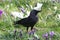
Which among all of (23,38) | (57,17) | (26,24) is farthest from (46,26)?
(23,38)

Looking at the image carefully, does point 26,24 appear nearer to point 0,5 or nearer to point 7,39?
point 7,39

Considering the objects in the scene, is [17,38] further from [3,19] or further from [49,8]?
[49,8]

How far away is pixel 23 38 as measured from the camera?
11.8 ft

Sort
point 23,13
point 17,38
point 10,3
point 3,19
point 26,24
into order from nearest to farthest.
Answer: point 17,38 < point 26,24 < point 3,19 < point 23,13 < point 10,3

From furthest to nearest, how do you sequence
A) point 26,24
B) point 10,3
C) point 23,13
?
point 10,3, point 23,13, point 26,24

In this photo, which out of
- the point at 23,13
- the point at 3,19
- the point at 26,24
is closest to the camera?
the point at 26,24

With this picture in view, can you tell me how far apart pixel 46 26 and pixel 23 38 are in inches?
45.6

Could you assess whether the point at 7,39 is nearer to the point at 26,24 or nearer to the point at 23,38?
the point at 23,38

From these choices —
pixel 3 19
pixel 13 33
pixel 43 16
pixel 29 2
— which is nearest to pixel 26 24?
pixel 13 33

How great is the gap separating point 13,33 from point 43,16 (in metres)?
1.49

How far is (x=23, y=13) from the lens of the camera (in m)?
4.95

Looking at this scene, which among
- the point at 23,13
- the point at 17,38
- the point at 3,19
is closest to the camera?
the point at 17,38

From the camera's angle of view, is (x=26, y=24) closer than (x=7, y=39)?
No

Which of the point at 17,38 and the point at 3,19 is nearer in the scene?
the point at 17,38
